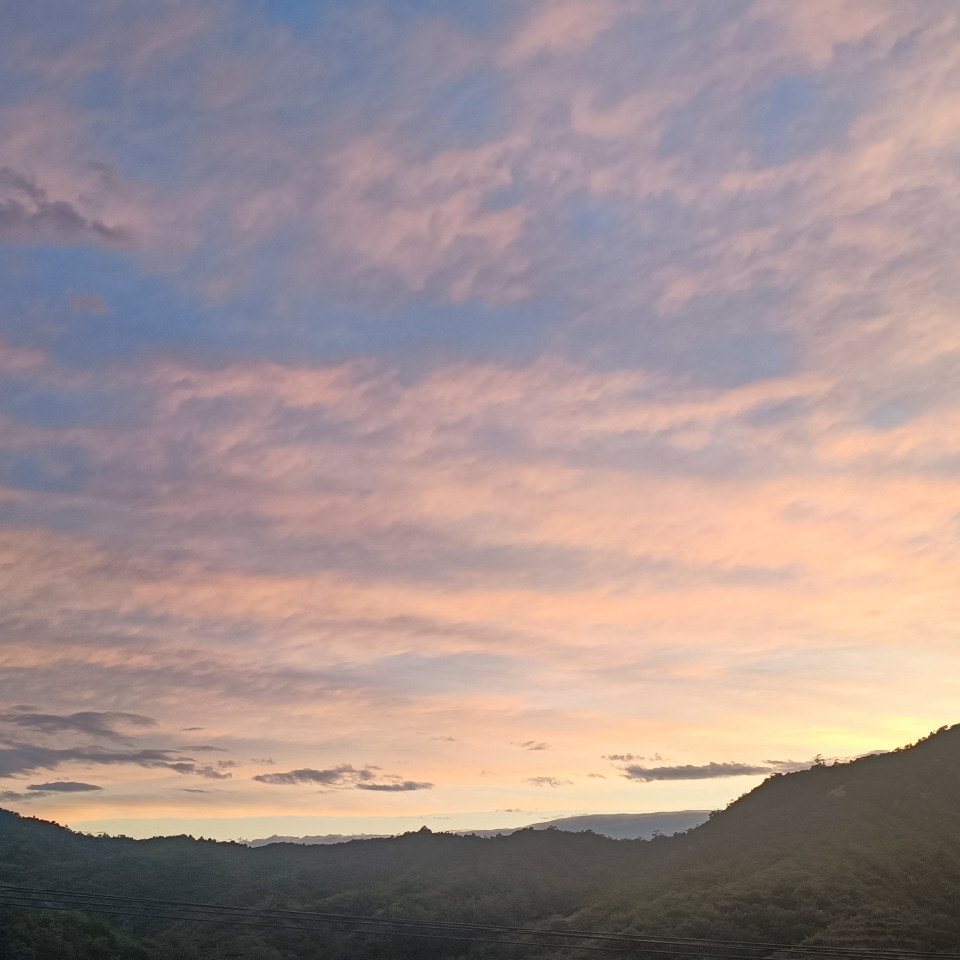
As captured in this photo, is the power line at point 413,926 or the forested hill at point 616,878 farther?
the forested hill at point 616,878

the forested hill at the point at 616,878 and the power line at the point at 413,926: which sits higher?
the forested hill at the point at 616,878

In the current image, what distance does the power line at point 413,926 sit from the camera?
75.2 meters

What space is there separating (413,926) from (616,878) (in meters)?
30.4

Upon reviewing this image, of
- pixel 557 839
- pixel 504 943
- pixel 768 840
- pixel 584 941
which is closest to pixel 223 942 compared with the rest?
pixel 504 943

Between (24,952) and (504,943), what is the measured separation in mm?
46166

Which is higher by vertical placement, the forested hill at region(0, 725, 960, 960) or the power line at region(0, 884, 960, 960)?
the forested hill at region(0, 725, 960, 960)

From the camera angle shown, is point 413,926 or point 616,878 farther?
point 616,878

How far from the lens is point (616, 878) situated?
393ft

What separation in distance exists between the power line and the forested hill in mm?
1538

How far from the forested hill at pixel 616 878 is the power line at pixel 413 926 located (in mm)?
1538

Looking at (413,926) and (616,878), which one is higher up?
(616,878)

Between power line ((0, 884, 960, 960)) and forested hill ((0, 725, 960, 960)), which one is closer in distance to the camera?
power line ((0, 884, 960, 960))

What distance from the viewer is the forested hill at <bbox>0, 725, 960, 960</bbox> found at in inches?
Result: 3339

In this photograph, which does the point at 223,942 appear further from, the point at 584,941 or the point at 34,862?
the point at 34,862
